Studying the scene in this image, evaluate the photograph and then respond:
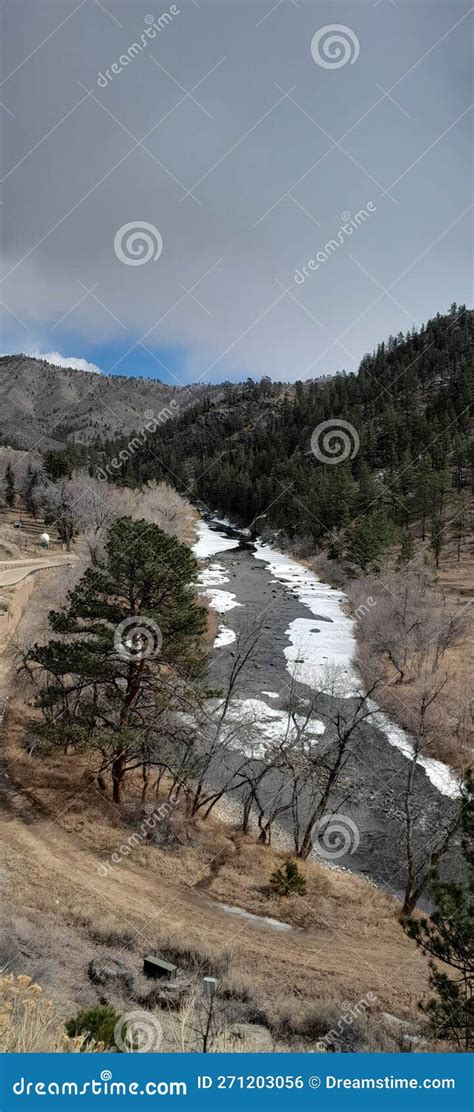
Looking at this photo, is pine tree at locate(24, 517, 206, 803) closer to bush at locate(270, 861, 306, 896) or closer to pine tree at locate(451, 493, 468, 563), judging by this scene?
bush at locate(270, 861, 306, 896)

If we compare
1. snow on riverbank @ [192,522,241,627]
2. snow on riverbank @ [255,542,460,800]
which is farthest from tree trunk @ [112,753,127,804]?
snow on riverbank @ [192,522,241,627]

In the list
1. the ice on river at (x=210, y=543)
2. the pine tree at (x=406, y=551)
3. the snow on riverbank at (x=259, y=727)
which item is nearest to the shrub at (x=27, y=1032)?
the snow on riverbank at (x=259, y=727)

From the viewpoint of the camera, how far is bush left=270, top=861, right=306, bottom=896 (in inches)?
726

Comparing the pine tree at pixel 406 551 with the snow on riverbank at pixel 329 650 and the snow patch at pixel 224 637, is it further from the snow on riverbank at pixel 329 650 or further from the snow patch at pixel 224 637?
the snow patch at pixel 224 637

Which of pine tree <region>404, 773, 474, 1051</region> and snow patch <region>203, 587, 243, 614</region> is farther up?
pine tree <region>404, 773, 474, 1051</region>

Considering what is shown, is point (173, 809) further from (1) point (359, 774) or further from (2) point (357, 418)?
(2) point (357, 418)

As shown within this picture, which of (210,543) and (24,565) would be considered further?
(210,543)

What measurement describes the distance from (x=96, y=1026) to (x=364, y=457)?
10273 centimetres

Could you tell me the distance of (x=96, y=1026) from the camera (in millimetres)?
7910

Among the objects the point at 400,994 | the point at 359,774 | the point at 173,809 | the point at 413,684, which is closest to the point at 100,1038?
the point at 400,994

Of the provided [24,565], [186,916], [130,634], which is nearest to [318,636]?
[130,634]

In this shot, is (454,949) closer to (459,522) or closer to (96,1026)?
(96,1026)

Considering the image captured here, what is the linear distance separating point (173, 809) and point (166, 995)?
38.1ft

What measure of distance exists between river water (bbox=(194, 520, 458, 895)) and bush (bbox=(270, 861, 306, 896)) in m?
3.23
